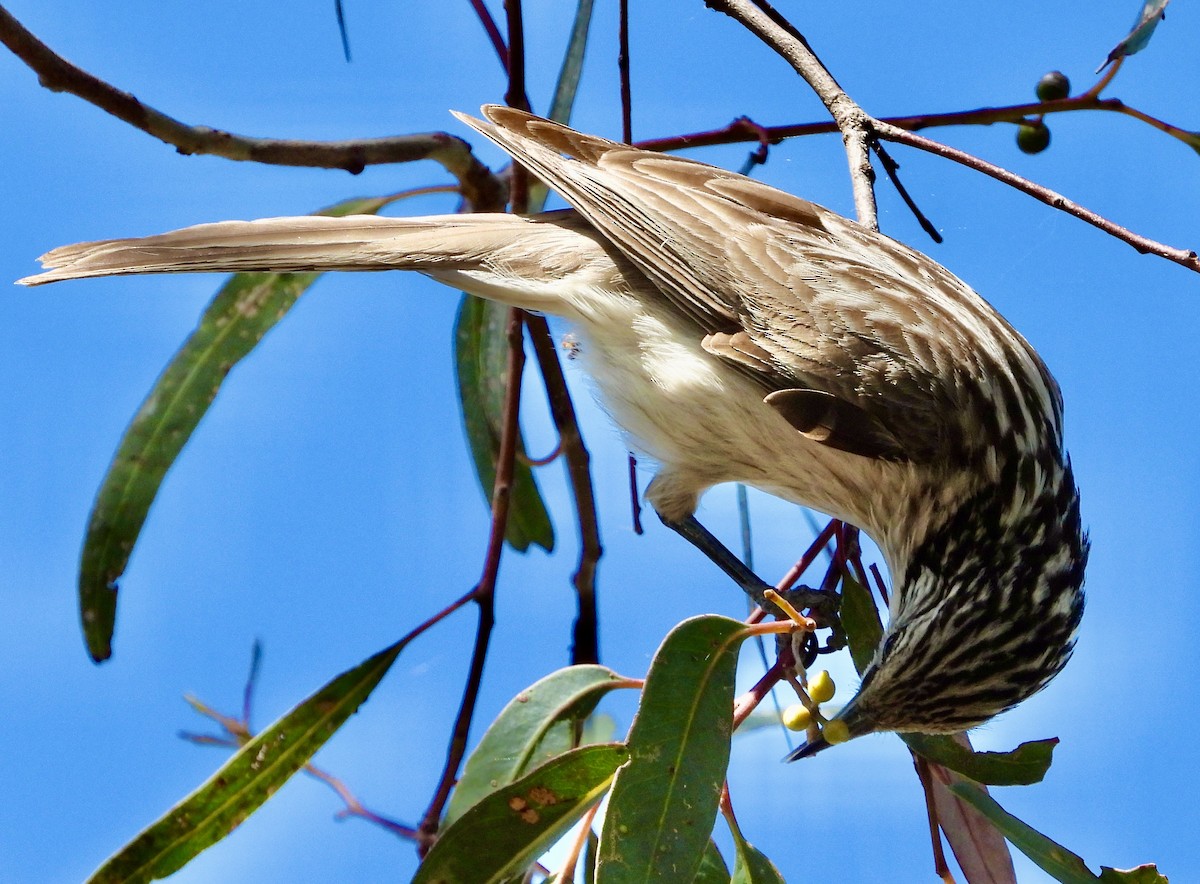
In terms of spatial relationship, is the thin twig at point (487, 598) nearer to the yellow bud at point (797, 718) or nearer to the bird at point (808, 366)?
the bird at point (808, 366)

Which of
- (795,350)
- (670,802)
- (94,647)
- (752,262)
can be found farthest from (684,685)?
(94,647)

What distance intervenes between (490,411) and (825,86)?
1.30 meters

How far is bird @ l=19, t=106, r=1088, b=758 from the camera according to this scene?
2.17 m

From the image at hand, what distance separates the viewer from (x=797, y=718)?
6.75 feet

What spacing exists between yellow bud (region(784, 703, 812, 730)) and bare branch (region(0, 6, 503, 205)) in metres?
1.48

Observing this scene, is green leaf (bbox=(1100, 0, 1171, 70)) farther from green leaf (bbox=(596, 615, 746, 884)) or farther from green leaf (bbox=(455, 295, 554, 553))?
green leaf (bbox=(455, 295, 554, 553))

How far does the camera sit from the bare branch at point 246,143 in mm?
2143

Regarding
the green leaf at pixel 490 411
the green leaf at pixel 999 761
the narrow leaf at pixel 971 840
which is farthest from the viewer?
the green leaf at pixel 490 411

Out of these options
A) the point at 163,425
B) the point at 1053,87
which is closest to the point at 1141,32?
the point at 1053,87

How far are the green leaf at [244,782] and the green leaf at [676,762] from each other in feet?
2.67

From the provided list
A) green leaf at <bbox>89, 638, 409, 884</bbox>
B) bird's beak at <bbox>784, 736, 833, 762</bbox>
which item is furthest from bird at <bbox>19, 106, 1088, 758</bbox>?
green leaf at <bbox>89, 638, 409, 884</bbox>

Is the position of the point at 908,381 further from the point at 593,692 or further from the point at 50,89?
the point at 50,89

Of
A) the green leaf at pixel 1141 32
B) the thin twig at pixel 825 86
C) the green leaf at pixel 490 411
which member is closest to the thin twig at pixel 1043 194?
the thin twig at pixel 825 86

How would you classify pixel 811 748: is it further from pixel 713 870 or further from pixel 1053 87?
pixel 1053 87
